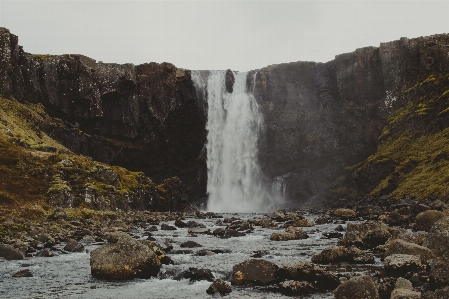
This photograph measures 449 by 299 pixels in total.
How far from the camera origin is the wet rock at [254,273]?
14.6m

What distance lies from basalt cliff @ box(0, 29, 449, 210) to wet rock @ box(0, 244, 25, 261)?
3681 centimetres

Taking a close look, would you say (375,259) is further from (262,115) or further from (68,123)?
(262,115)

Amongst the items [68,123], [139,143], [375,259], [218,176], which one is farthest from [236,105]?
[375,259]

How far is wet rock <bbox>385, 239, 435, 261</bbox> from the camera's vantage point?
1479 cm

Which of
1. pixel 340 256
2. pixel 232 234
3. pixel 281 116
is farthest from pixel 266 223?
pixel 281 116

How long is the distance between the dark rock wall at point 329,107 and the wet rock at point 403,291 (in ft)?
226

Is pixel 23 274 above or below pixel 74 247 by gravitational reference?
above

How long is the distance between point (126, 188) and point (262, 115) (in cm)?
4836

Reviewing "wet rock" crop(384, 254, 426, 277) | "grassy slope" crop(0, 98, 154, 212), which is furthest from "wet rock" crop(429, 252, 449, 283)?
"grassy slope" crop(0, 98, 154, 212)

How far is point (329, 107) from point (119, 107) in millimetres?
44737

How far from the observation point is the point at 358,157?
84438 mm

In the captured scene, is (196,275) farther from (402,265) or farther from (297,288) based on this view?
(402,265)

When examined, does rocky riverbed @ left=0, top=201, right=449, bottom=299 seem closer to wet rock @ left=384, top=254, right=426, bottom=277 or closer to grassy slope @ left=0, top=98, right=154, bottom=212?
wet rock @ left=384, top=254, right=426, bottom=277

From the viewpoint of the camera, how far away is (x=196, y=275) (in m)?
15.6
